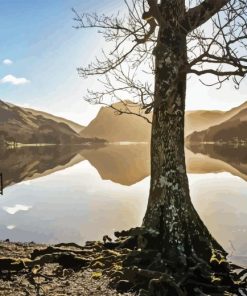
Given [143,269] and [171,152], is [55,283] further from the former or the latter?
[171,152]

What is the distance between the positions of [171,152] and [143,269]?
4.46 metres

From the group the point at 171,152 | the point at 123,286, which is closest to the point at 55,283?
the point at 123,286

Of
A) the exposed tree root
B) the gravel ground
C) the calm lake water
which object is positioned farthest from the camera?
the calm lake water

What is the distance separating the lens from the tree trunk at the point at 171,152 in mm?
15734

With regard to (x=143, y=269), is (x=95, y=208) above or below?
below

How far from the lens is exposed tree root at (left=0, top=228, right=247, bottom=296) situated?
12969 millimetres

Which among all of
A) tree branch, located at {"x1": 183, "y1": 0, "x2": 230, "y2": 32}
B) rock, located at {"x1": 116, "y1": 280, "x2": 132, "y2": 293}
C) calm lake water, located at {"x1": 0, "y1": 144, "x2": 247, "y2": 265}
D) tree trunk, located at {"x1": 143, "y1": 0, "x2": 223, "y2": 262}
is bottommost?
calm lake water, located at {"x1": 0, "y1": 144, "x2": 247, "y2": 265}

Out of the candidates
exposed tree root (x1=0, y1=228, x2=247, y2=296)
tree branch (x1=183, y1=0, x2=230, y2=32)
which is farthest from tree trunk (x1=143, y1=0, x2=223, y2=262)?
exposed tree root (x1=0, y1=228, x2=247, y2=296)

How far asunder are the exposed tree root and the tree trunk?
0.73 meters

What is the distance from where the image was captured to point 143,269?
1362cm

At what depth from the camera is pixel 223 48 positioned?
1491 cm

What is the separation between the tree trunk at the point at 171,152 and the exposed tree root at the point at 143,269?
732 millimetres

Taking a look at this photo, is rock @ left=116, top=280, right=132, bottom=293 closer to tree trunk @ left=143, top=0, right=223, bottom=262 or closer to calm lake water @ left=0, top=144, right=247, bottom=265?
tree trunk @ left=143, top=0, right=223, bottom=262

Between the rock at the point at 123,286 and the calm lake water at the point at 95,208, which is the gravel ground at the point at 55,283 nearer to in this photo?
the rock at the point at 123,286
